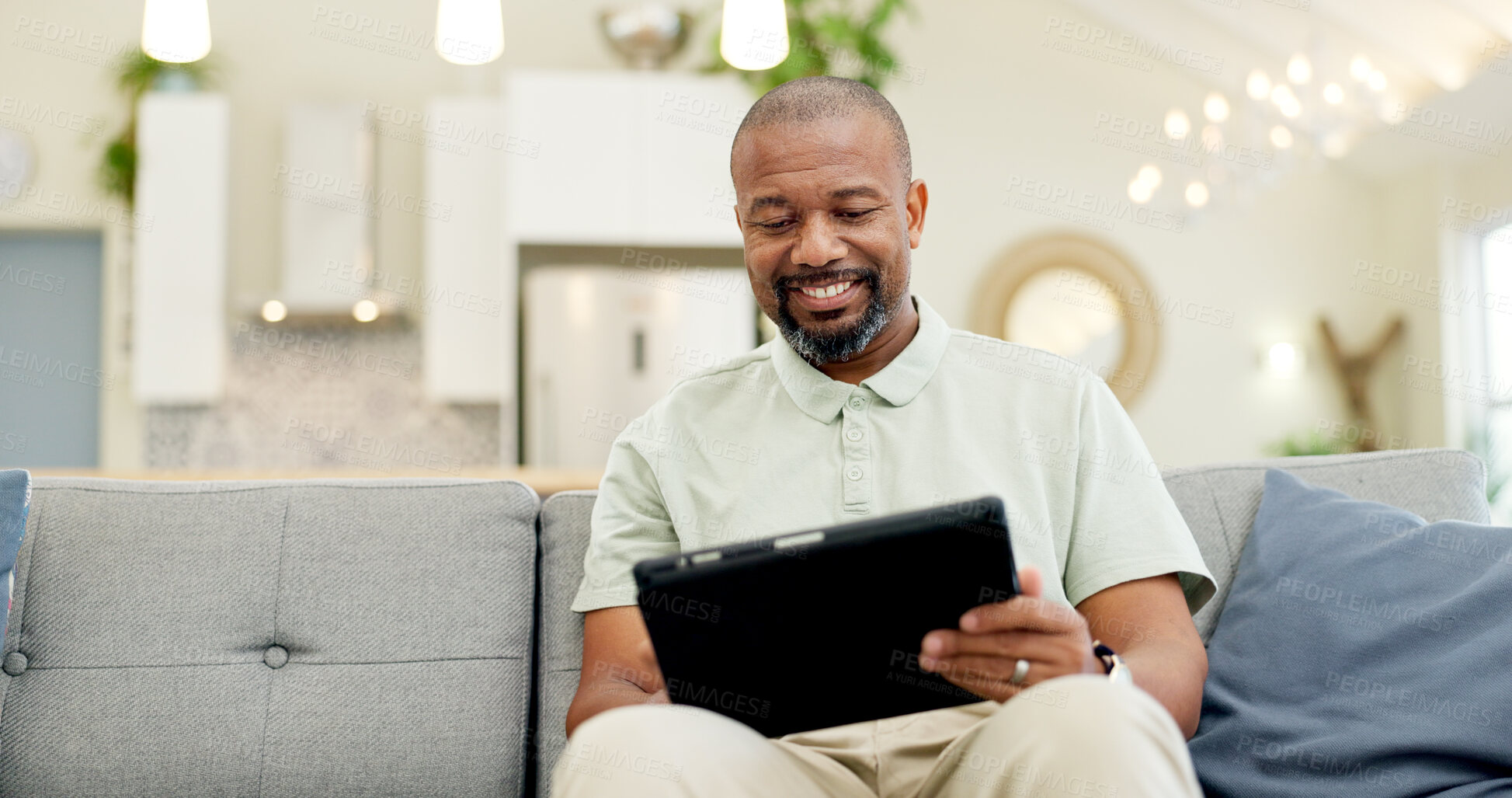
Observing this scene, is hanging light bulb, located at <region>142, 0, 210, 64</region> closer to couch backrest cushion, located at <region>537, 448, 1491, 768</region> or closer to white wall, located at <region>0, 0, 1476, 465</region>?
couch backrest cushion, located at <region>537, 448, 1491, 768</region>

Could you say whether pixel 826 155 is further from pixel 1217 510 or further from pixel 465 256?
pixel 465 256

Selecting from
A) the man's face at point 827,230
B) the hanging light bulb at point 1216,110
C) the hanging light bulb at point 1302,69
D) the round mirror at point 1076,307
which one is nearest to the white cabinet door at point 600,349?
the round mirror at point 1076,307

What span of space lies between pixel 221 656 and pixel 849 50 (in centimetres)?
333

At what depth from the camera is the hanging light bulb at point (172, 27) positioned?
251cm

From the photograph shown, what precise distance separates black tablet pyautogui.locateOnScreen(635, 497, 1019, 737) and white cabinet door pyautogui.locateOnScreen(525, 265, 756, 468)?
279cm

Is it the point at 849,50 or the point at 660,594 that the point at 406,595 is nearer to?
the point at 660,594

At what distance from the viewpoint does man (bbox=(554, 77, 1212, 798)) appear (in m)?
1.12

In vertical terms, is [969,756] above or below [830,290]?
below

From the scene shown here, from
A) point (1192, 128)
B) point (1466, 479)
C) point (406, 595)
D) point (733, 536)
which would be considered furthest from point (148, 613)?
point (1192, 128)

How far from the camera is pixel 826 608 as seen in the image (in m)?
0.91

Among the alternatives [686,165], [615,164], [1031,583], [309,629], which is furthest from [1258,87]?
[309,629]

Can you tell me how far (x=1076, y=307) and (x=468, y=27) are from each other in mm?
3037

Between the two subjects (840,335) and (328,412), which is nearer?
(840,335)

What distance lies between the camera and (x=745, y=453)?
1297 millimetres
